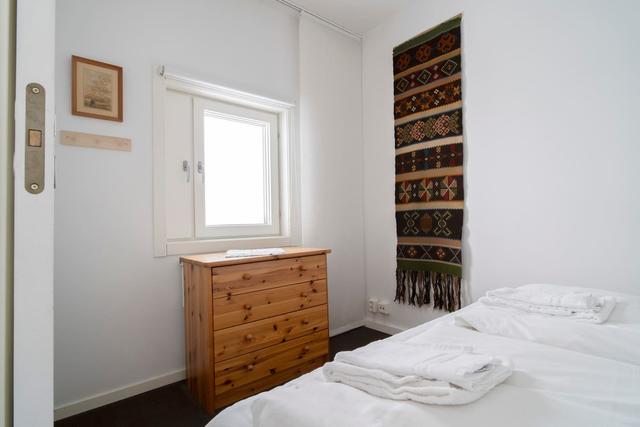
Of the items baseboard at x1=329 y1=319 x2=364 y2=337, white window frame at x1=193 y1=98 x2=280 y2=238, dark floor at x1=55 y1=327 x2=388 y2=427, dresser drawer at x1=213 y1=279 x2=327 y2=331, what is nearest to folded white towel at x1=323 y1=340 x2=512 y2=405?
dresser drawer at x1=213 y1=279 x2=327 y2=331

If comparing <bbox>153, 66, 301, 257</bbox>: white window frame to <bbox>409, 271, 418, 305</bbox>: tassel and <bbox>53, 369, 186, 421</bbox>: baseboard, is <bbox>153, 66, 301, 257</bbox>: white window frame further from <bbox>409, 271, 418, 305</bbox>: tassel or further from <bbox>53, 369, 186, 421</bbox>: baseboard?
<bbox>409, 271, 418, 305</bbox>: tassel

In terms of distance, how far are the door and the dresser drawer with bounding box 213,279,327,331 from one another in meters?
1.35

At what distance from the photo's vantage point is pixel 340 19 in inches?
109

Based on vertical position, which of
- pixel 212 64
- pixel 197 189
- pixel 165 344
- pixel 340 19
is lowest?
pixel 165 344

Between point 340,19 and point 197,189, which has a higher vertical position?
point 340,19

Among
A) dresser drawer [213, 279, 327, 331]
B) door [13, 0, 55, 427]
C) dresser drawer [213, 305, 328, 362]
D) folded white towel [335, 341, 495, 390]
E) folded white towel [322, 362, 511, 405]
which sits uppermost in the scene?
door [13, 0, 55, 427]

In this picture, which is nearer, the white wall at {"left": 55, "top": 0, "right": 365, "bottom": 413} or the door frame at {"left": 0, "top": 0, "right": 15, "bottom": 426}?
the door frame at {"left": 0, "top": 0, "right": 15, "bottom": 426}

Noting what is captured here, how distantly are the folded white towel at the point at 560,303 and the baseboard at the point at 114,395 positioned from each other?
1.87 meters

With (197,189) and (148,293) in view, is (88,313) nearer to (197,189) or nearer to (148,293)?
(148,293)

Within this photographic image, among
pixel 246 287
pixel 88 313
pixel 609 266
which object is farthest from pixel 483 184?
pixel 88 313

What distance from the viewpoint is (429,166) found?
244cm

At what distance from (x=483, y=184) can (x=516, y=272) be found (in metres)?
0.61

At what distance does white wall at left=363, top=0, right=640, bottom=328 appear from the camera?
167 cm

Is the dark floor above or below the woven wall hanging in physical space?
below
